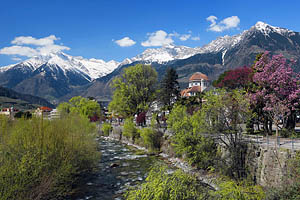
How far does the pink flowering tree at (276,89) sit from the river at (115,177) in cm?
1667

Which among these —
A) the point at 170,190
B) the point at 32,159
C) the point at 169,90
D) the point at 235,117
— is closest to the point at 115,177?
the point at 32,159

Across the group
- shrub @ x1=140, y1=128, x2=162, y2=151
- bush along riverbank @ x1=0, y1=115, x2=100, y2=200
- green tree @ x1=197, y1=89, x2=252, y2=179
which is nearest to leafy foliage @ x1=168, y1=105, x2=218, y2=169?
green tree @ x1=197, y1=89, x2=252, y2=179

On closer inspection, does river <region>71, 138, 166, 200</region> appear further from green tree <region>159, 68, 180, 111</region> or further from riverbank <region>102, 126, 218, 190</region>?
green tree <region>159, 68, 180, 111</region>

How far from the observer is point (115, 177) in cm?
2981

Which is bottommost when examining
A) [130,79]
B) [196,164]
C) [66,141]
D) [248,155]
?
[196,164]

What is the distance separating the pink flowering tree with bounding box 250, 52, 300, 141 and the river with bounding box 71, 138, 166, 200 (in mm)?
16673

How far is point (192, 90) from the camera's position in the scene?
10894 cm

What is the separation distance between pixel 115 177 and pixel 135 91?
30.4m

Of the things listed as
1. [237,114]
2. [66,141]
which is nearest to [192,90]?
[237,114]

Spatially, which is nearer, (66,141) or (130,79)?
(66,141)

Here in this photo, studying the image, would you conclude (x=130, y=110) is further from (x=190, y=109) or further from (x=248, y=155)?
(x=248, y=155)

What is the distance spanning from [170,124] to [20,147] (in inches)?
874

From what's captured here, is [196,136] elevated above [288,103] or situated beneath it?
situated beneath

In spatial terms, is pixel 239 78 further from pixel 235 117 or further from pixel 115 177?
pixel 115 177
